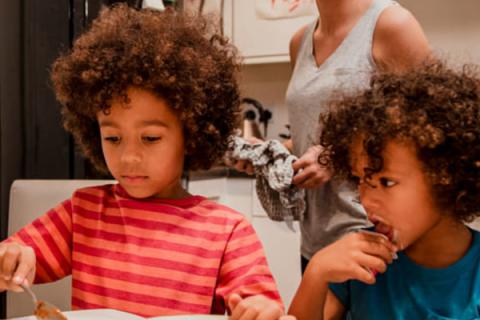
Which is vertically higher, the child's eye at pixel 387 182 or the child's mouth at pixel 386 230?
the child's eye at pixel 387 182

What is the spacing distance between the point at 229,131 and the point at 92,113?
237 mm

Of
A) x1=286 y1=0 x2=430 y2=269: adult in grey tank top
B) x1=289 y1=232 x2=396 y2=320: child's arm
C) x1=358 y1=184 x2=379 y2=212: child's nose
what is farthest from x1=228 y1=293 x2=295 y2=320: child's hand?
x1=286 y1=0 x2=430 y2=269: adult in grey tank top

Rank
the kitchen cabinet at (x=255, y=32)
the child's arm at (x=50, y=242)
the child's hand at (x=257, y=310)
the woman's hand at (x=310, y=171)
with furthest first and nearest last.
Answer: the kitchen cabinet at (x=255, y=32)
the woman's hand at (x=310, y=171)
the child's arm at (x=50, y=242)
the child's hand at (x=257, y=310)

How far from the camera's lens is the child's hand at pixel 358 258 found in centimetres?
72

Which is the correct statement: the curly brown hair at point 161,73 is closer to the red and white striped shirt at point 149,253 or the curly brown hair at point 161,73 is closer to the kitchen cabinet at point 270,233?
the red and white striped shirt at point 149,253

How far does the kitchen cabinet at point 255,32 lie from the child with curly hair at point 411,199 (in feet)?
5.96

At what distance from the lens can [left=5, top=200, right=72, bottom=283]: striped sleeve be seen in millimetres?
926

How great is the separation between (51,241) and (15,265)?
0.10 metres

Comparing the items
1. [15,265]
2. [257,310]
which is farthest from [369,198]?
[15,265]

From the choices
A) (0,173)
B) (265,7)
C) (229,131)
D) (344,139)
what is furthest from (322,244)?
(265,7)

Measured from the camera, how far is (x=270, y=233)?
246cm

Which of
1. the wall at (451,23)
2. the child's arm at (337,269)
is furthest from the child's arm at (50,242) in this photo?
the wall at (451,23)

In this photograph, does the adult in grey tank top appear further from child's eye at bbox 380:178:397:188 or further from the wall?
the wall

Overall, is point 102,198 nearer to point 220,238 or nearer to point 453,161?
point 220,238
